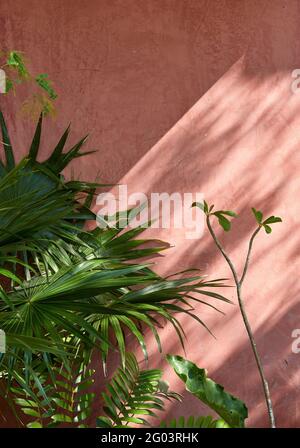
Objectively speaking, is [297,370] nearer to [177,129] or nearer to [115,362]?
[115,362]

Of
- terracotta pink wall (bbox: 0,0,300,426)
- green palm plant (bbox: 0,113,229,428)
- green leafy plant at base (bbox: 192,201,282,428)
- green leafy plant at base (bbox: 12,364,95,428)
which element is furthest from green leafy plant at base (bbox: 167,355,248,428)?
terracotta pink wall (bbox: 0,0,300,426)

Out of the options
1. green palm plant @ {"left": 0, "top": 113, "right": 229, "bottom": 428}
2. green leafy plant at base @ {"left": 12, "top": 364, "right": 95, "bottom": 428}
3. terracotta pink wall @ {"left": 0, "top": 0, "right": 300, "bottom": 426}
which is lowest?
green leafy plant at base @ {"left": 12, "top": 364, "right": 95, "bottom": 428}

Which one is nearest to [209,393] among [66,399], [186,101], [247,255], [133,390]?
[133,390]

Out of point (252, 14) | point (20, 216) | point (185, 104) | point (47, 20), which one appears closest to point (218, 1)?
point (252, 14)

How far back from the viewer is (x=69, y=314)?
2.76m

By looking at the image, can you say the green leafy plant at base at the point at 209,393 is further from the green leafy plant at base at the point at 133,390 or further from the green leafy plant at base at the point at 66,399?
the green leafy plant at base at the point at 66,399

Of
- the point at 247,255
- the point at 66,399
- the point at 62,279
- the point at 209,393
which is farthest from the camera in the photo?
the point at 247,255

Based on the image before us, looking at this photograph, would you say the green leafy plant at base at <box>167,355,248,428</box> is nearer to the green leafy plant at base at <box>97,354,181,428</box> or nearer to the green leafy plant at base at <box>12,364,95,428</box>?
the green leafy plant at base at <box>97,354,181,428</box>

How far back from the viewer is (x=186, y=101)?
385 cm

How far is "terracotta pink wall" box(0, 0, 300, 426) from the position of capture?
3.81 meters

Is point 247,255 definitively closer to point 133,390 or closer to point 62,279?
point 133,390

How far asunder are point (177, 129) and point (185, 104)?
0.14m

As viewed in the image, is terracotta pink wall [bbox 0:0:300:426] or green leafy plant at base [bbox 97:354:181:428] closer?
green leafy plant at base [bbox 97:354:181:428]

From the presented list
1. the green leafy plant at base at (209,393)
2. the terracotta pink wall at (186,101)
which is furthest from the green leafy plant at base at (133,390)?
the terracotta pink wall at (186,101)
